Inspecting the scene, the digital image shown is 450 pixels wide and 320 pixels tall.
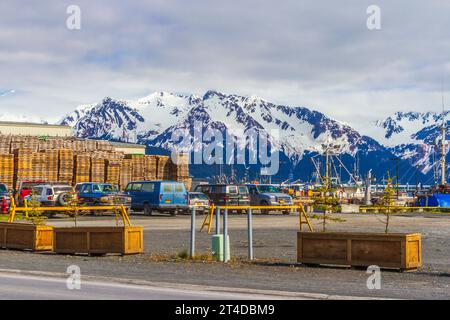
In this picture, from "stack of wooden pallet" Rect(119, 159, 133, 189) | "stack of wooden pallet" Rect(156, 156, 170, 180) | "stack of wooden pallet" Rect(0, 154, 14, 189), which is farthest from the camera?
"stack of wooden pallet" Rect(156, 156, 170, 180)

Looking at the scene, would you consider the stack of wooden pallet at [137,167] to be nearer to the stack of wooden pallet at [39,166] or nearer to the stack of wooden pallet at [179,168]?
the stack of wooden pallet at [179,168]

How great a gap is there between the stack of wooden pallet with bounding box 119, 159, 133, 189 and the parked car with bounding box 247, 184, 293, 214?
1257cm

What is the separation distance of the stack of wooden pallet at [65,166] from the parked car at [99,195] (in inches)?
485

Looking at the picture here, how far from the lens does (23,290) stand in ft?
44.3

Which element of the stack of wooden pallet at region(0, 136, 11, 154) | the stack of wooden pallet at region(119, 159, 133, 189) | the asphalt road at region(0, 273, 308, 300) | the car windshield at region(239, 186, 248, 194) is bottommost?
the asphalt road at region(0, 273, 308, 300)

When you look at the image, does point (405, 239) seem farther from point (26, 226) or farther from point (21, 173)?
point (21, 173)

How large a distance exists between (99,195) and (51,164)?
44.9ft

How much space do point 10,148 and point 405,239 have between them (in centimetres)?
4753

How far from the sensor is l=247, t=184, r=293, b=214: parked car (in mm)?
49188

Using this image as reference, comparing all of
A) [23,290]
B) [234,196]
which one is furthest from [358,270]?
[234,196]

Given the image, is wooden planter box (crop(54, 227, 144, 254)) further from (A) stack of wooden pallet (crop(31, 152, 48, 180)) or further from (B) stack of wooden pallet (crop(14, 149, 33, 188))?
(A) stack of wooden pallet (crop(31, 152, 48, 180))

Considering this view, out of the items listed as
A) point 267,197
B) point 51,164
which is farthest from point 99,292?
point 51,164

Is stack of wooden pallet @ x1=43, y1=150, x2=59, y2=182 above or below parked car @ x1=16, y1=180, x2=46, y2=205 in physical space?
above

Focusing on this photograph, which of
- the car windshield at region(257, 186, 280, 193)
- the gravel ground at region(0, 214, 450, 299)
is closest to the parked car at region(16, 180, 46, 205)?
the car windshield at region(257, 186, 280, 193)
